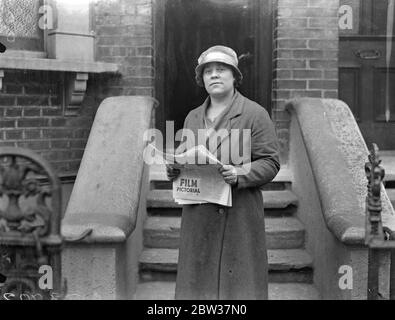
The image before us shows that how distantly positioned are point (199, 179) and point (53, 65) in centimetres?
280

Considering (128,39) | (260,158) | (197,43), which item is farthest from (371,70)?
(260,158)

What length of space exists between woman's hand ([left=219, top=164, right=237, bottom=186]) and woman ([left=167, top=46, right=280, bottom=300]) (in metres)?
0.10

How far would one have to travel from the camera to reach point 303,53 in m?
6.15

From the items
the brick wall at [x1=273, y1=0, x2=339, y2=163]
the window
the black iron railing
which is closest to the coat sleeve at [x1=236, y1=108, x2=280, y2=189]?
the black iron railing

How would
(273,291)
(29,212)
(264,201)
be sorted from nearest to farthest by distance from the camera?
(29,212)
(273,291)
(264,201)

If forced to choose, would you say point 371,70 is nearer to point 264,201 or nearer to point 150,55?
point 264,201

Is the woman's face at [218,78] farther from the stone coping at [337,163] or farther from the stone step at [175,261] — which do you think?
the stone step at [175,261]

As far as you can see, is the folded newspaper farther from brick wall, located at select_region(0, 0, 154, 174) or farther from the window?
the window

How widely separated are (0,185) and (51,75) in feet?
11.4

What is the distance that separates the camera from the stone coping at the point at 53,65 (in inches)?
216

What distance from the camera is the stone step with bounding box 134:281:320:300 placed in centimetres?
473

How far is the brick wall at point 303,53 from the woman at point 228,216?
8.86 ft
